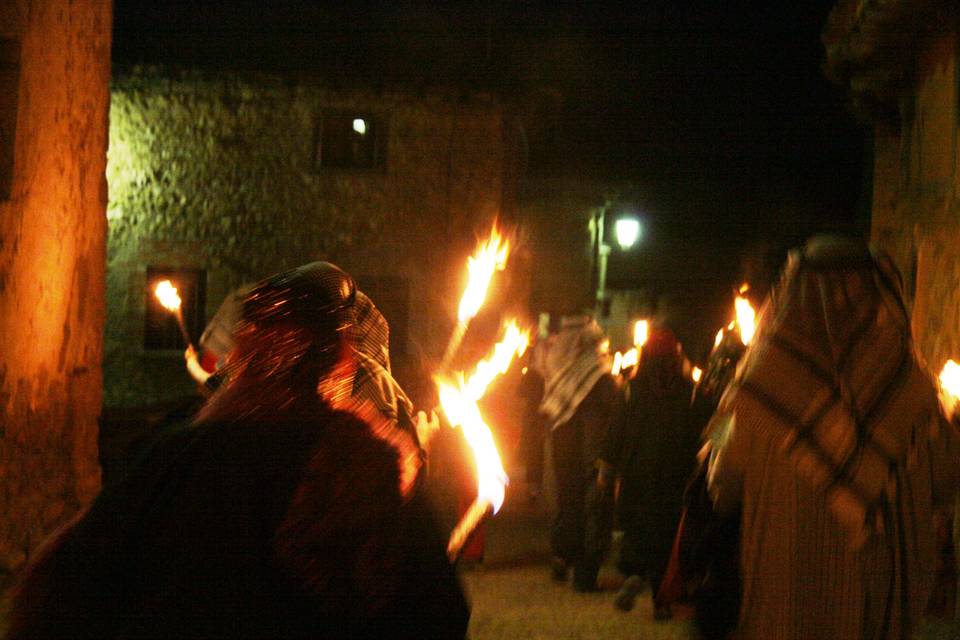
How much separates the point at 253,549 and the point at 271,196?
1643 centimetres

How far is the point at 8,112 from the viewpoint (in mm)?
5852

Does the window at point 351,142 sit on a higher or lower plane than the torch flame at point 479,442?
higher

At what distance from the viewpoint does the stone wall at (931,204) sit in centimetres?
677

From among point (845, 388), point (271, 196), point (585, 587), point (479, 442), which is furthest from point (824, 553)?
point (271, 196)

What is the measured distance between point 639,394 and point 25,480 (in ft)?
13.6

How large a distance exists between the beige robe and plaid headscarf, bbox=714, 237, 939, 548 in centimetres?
5

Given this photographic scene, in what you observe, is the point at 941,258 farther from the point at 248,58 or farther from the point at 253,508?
the point at 248,58

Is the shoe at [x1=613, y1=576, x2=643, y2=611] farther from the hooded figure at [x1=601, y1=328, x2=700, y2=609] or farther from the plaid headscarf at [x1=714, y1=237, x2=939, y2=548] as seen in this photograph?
the plaid headscarf at [x1=714, y1=237, x2=939, y2=548]

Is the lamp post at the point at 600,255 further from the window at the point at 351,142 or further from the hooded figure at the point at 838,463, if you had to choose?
the hooded figure at the point at 838,463

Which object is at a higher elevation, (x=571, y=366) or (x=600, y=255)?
(x=600, y=255)

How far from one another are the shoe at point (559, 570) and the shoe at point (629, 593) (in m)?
0.72

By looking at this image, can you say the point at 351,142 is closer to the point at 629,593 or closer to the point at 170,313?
the point at 170,313

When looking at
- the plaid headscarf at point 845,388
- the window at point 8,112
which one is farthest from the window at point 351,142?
the plaid headscarf at point 845,388

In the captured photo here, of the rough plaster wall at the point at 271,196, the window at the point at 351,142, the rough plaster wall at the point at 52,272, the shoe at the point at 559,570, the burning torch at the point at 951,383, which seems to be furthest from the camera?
the window at the point at 351,142
